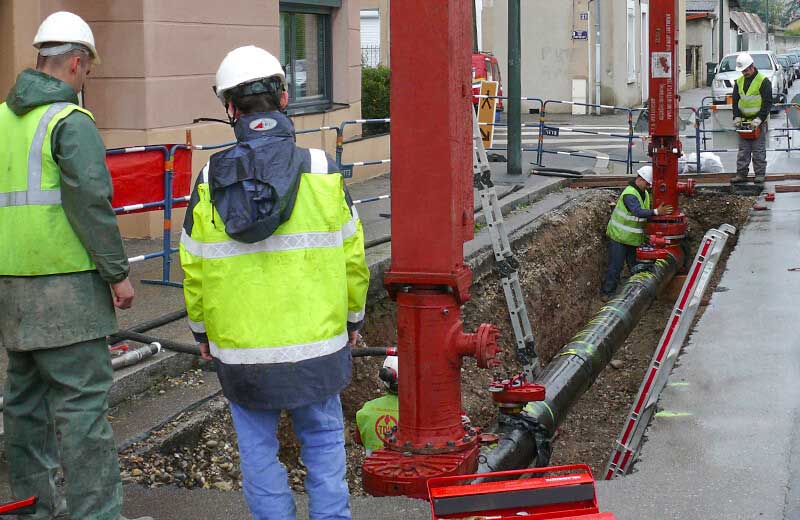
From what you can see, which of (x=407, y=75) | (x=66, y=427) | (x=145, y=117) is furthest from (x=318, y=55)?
(x=66, y=427)

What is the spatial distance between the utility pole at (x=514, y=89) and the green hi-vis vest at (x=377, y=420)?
34.5 ft

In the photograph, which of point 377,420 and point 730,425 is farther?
point 730,425

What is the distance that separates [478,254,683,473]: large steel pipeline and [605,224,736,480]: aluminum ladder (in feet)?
1.60

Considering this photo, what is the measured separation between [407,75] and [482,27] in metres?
31.8

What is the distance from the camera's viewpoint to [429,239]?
16.6 ft

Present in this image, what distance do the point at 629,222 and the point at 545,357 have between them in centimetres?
278

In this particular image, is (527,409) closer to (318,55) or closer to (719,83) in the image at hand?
(318,55)

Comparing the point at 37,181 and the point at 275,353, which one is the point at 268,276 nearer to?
the point at 275,353

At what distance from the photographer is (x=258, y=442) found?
392 cm

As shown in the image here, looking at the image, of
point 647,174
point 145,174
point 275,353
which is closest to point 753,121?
point 647,174

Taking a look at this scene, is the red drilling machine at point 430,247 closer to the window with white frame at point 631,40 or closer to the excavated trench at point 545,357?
the excavated trench at point 545,357

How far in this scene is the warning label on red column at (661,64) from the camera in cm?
1307

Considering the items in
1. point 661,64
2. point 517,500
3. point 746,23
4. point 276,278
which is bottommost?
point 517,500

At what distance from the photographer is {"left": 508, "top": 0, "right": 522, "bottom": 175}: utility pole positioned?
16.0 meters
